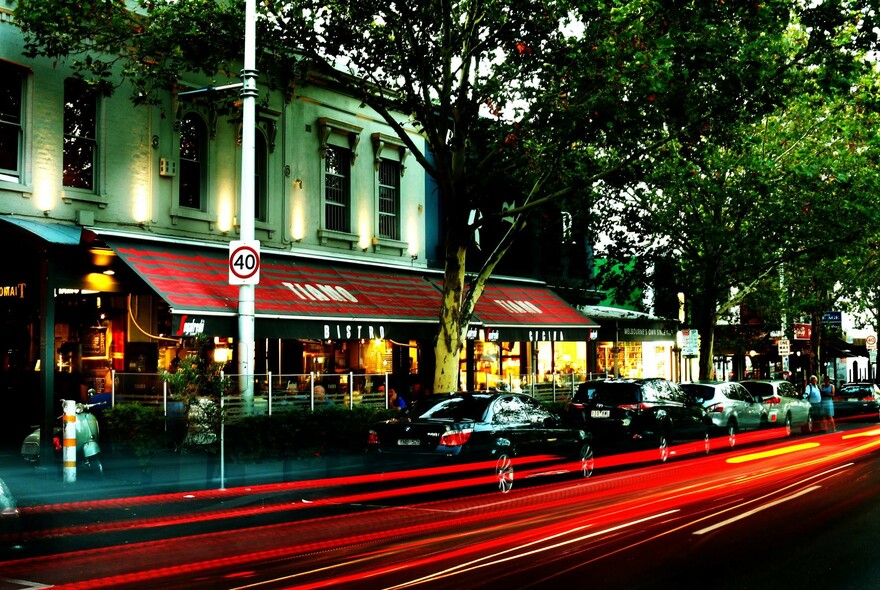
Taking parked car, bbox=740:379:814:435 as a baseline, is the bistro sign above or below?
above

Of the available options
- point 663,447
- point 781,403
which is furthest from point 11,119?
point 781,403

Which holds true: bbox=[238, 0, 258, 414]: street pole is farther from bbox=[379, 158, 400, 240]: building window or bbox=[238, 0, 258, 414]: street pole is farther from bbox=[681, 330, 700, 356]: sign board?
bbox=[681, 330, 700, 356]: sign board

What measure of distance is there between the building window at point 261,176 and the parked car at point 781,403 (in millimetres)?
15358

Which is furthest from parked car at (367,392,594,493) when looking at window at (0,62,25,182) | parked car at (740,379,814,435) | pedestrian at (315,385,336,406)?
parked car at (740,379,814,435)

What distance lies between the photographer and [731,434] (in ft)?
78.7

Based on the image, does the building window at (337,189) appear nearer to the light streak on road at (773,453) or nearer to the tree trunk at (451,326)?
the tree trunk at (451,326)

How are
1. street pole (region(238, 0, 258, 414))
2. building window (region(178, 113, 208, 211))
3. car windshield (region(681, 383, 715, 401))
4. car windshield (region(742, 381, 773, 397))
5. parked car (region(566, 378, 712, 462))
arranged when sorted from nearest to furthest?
street pole (region(238, 0, 258, 414)) < parked car (region(566, 378, 712, 462)) < building window (region(178, 113, 208, 211)) < car windshield (region(681, 383, 715, 401)) < car windshield (region(742, 381, 773, 397))

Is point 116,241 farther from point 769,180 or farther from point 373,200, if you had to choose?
point 769,180

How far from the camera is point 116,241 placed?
1734cm

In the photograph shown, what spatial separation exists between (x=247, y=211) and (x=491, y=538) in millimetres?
8147

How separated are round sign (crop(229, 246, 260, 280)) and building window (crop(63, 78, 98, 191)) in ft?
14.2

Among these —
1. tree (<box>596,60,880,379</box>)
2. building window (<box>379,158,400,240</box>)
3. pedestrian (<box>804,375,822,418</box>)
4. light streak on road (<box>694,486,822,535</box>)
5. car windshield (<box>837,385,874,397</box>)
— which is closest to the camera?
light streak on road (<box>694,486,822,535</box>)

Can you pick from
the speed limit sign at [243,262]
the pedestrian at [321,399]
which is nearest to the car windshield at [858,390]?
the pedestrian at [321,399]

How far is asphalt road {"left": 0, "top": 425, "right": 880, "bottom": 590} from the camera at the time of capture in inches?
315
